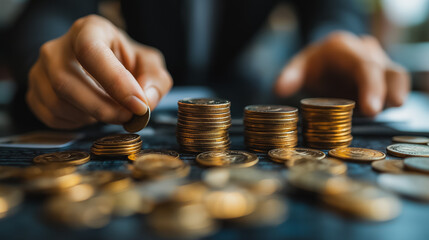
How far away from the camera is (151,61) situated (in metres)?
1.47

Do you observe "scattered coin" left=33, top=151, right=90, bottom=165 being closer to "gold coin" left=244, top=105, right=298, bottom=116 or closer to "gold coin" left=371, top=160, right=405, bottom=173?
"gold coin" left=244, top=105, right=298, bottom=116

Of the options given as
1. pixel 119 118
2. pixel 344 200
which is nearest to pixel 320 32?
pixel 119 118

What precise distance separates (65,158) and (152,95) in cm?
38

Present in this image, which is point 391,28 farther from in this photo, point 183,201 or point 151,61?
point 183,201

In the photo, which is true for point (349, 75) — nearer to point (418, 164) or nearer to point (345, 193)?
point (418, 164)

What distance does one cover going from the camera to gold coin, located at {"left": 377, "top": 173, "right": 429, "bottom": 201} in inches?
28.6

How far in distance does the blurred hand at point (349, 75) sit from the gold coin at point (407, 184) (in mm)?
722

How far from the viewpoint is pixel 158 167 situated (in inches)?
34.8

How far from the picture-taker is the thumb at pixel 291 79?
1.73 metres

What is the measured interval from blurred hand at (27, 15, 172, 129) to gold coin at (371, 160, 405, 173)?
764mm

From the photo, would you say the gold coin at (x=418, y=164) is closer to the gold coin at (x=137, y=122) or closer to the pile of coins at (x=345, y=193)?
the pile of coins at (x=345, y=193)

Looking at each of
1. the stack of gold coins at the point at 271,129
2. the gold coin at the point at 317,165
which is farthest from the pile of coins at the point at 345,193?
the stack of gold coins at the point at 271,129

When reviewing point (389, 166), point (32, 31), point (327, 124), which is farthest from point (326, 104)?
point (32, 31)

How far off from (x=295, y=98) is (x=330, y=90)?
0.32 meters
